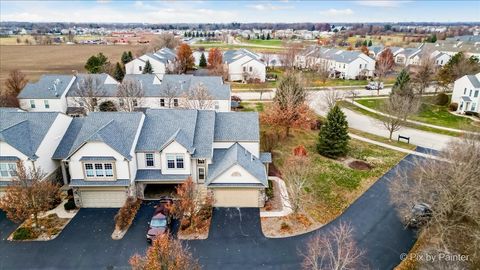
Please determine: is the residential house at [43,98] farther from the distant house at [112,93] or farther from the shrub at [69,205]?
the shrub at [69,205]

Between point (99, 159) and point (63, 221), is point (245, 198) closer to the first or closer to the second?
point (99, 159)

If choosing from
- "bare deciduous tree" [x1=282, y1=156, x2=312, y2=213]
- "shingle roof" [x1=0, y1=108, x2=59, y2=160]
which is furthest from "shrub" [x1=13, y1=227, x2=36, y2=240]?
"bare deciduous tree" [x1=282, y1=156, x2=312, y2=213]

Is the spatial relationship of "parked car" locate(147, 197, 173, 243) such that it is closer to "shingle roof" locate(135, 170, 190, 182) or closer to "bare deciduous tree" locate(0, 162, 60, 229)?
"shingle roof" locate(135, 170, 190, 182)

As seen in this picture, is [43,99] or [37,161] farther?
[43,99]

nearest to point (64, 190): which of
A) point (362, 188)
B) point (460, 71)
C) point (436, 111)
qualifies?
→ point (362, 188)

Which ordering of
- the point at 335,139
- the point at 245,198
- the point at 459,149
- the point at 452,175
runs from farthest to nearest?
the point at 335,139
the point at 245,198
the point at 459,149
the point at 452,175

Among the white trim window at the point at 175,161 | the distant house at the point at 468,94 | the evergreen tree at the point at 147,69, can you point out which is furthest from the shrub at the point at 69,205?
the distant house at the point at 468,94

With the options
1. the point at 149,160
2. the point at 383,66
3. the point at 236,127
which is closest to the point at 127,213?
the point at 149,160
